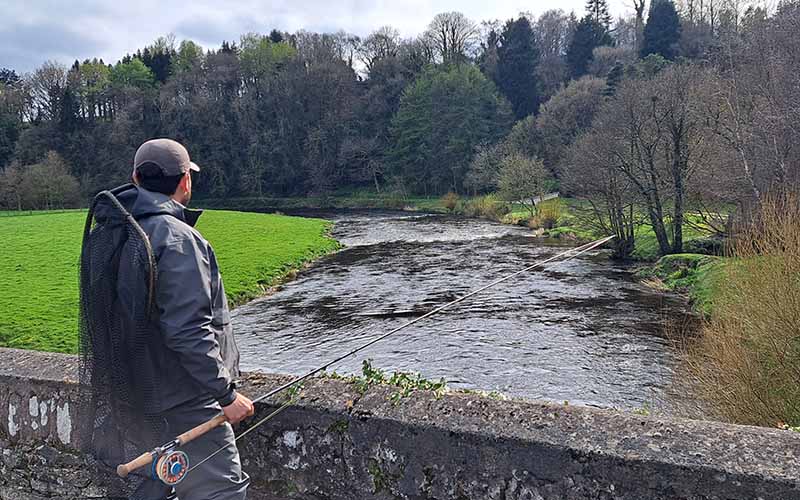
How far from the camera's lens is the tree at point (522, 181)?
44500 millimetres

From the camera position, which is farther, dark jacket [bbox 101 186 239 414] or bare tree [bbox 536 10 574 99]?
bare tree [bbox 536 10 574 99]

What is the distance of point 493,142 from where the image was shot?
6300cm

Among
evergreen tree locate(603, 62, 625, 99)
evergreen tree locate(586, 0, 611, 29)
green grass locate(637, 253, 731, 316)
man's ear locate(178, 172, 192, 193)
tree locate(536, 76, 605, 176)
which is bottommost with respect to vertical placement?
green grass locate(637, 253, 731, 316)

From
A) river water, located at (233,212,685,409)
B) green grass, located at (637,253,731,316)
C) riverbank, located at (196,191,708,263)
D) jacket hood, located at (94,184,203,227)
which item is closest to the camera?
jacket hood, located at (94,184,203,227)

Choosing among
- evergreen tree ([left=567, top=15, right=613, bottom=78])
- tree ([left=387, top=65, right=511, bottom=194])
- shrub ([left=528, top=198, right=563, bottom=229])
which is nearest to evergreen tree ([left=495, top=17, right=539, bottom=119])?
tree ([left=387, top=65, right=511, bottom=194])

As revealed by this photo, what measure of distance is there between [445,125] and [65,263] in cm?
4759

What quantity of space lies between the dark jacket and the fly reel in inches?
7.5

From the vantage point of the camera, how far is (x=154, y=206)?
2.55 m

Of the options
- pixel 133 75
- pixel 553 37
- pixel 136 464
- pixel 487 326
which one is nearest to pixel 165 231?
pixel 136 464

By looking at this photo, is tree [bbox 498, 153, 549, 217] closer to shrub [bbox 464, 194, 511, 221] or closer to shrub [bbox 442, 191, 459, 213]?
shrub [bbox 464, 194, 511, 221]

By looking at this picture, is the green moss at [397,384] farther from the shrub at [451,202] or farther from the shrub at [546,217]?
the shrub at [451,202]

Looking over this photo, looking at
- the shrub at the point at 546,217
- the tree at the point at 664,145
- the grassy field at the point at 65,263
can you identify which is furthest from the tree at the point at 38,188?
the tree at the point at 664,145

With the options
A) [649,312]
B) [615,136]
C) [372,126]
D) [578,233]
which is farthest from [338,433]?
[372,126]

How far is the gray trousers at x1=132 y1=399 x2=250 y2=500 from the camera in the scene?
2.52 metres
